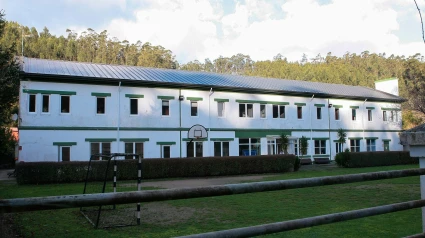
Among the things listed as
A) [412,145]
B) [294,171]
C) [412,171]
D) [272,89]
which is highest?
[272,89]

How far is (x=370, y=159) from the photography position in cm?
3088

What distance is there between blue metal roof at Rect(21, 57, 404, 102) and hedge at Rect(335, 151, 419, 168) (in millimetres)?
8138

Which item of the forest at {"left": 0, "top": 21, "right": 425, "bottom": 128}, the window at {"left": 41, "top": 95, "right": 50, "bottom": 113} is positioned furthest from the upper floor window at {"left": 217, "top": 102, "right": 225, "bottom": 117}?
the forest at {"left": 0, "top": 21, "right": 425, "bottom": 128}

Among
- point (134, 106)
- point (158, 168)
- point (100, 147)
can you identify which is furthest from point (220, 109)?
point (100, 147)

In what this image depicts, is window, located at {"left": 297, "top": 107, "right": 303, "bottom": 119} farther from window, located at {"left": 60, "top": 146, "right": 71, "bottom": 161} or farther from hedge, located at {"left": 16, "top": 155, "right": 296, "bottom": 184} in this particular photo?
window, located at {"left": 60, "top": 146, "right": 71, "bottom": 161}

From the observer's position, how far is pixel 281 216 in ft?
29.7

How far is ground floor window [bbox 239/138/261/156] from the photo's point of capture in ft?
107

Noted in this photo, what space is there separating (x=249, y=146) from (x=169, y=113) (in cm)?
816

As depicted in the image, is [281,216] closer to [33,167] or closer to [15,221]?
[15,221]

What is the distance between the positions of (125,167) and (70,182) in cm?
314

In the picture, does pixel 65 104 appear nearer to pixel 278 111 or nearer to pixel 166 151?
pixel 166 151

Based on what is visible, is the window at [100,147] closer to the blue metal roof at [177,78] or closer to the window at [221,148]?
the blue metal roof at [177,78]

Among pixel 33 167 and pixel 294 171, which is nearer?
pixel 33 167

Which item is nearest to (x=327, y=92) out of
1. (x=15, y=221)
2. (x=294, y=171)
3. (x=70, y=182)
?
(x=294, y=171)
